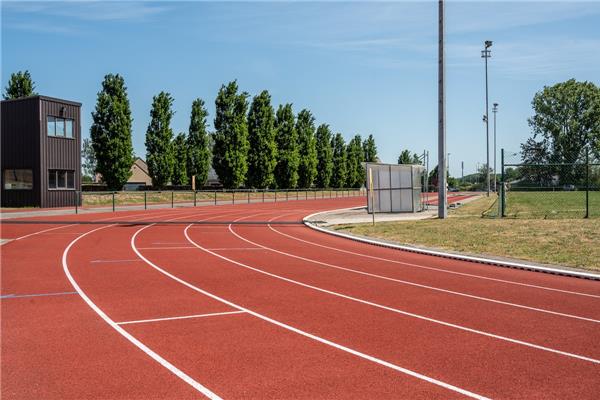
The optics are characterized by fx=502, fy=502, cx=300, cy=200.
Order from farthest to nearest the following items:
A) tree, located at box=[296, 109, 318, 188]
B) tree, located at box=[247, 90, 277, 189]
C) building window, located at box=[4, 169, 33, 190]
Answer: tree, located at box=[296, 109, 318, 188]
tree, located at box=[247, 90, 277, 189]
building window, located at box=[4, 169, 33, 190]

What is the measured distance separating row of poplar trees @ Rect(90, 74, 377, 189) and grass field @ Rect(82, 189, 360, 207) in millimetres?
3284

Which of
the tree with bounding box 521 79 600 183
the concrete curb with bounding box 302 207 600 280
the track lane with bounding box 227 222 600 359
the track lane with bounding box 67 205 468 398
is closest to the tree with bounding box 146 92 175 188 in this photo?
the concrete curb with bounding box 302 207 600 280

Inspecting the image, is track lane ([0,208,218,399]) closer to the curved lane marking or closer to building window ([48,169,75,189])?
the curved lane marking

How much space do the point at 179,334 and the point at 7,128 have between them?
34.2 m

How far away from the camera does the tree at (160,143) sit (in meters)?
49.9

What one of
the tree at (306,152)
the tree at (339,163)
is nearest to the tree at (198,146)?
the tree at (306,152)

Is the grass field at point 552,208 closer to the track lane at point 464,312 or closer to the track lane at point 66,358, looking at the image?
the track lane at point 464,312

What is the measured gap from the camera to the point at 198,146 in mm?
54188

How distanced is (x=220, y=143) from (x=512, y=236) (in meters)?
42.4

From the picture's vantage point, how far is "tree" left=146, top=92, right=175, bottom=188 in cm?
4994

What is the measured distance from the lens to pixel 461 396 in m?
4.25

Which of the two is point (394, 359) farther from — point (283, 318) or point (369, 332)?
point (283, 318)

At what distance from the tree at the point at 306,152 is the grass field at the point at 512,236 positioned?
4637 cm

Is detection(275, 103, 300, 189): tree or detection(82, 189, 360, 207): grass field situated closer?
detection(82, 189, 360, 207): grass field
